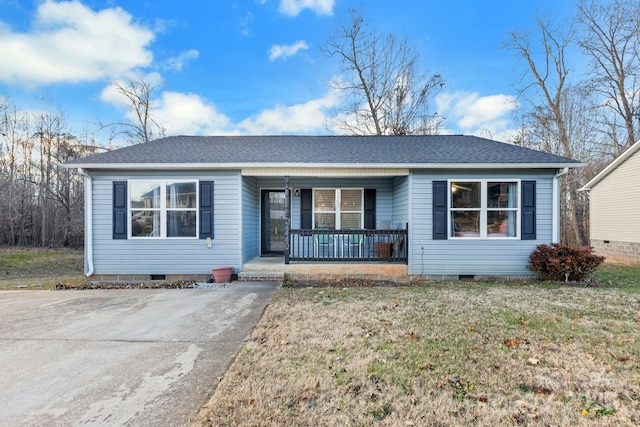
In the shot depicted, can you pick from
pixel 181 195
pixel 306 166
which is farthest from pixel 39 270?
pixel 306 166

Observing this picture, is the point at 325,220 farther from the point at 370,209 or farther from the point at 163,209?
the point at 163,209

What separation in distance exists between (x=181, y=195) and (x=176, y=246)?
1223mm

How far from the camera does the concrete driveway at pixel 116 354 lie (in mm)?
2357

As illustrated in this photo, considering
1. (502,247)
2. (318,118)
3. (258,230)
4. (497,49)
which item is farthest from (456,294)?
(497,49)

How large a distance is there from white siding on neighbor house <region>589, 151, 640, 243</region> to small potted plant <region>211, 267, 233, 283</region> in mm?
14225

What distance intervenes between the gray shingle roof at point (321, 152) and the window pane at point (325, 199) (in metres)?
1.29

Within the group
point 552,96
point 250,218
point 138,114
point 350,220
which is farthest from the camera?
point 138,114

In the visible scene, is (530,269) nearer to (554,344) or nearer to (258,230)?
(554,344)

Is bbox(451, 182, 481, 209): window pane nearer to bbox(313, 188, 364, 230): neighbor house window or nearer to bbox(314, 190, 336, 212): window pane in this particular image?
bbox(313, 188, 364, 230): neighbor house window

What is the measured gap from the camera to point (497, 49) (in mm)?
16094

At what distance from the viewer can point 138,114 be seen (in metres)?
17.0

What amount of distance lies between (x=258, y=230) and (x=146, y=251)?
10.0ft

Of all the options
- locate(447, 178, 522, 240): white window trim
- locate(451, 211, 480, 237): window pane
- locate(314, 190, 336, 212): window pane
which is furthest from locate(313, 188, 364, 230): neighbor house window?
locate(451, 211, 480, 237): window pane

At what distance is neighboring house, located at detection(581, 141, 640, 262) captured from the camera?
11.5 meters
